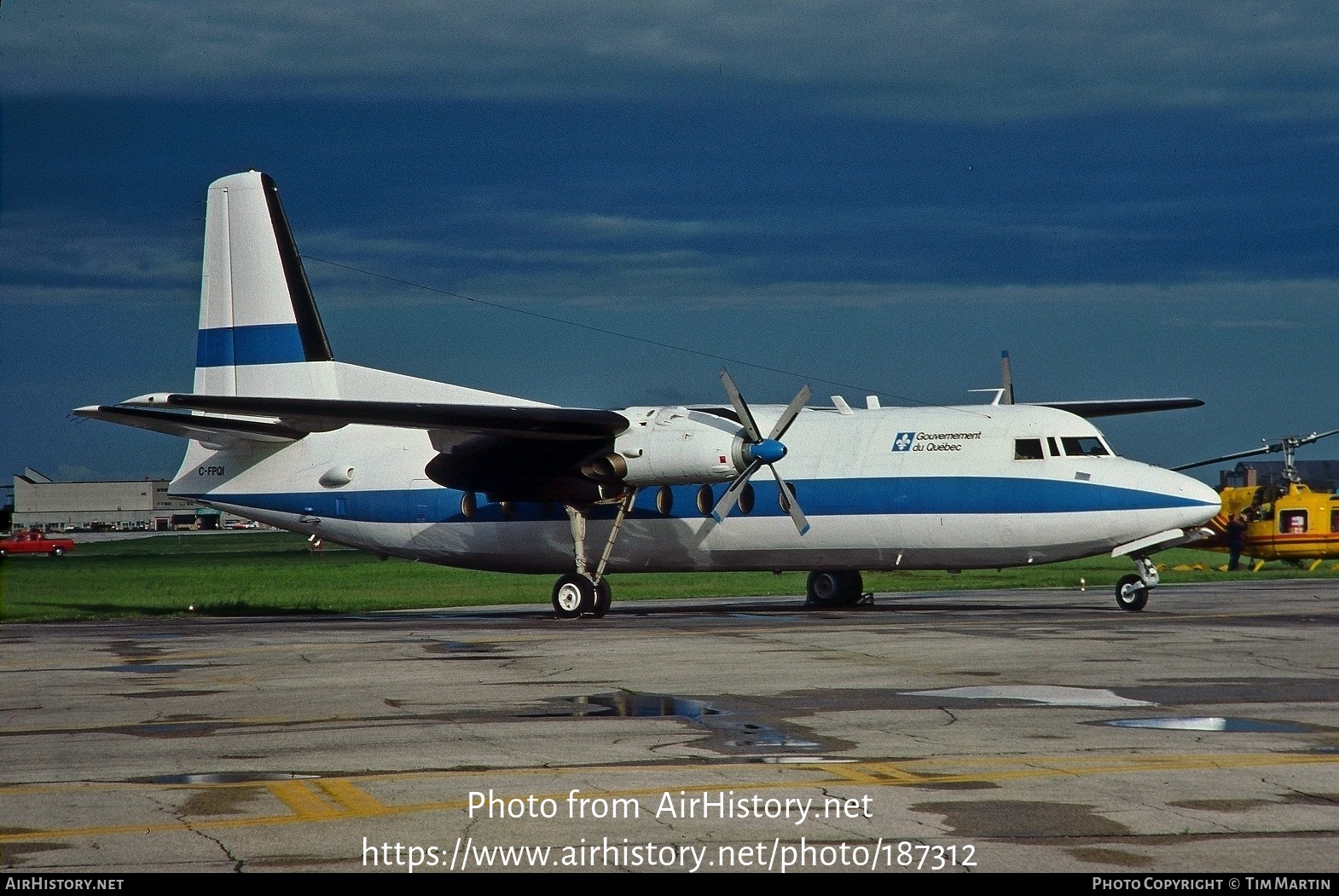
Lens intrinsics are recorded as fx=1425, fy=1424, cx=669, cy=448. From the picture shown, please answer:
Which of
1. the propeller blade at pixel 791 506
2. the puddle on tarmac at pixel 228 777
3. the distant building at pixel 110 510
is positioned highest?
the propeller blade at pixel 791 506

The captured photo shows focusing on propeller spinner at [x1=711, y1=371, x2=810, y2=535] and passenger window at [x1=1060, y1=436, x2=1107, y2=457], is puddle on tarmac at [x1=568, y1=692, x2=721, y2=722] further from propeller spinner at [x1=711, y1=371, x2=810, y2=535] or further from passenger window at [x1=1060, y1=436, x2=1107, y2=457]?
passenger window at [x1=1060, y1=436, x2=1107, y2=457]

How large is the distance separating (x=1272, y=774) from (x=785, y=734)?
3970 millimetres

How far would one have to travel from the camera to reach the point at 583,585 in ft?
97.0

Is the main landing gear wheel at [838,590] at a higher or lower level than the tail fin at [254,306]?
lower

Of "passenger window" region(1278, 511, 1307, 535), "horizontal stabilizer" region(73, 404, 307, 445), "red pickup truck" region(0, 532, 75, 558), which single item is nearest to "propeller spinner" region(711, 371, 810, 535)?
"horizontal stabilizer" region(73, 404, 307, 445)

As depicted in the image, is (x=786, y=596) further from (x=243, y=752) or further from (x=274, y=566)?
(x=243, y=752)

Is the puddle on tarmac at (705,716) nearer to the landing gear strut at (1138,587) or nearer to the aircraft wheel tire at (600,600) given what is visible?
the aircraft wheel tire at (600,600)

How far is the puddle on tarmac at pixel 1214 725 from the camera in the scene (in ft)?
39.0

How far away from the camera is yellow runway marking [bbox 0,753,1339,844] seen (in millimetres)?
8875

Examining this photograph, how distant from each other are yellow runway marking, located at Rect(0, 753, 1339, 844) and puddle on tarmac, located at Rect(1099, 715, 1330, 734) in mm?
A: 1349

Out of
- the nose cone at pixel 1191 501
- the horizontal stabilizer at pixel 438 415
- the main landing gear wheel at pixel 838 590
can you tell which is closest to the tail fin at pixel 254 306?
the horizontal stabilizer at pixel 438 415

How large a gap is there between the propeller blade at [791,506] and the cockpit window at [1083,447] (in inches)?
207

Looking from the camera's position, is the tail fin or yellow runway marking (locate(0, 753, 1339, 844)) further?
the tail fin

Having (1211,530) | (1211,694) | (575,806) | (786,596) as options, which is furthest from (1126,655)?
(1211,530)
